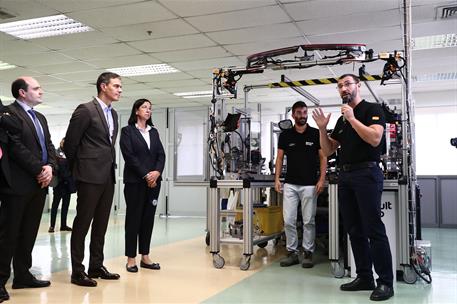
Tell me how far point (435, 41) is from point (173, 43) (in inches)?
148

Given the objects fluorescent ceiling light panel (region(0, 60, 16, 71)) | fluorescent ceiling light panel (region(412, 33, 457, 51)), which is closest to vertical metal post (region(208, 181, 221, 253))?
fluorescent ceiling light panel (region(412, 33, 457, 51))

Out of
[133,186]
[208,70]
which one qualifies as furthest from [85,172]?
[208,70]

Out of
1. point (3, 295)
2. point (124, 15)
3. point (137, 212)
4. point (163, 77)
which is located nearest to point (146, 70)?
point (163, 77)

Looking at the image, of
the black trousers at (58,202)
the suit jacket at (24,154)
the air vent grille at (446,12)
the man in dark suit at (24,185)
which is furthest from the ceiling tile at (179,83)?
the suit jacket at (24,154)

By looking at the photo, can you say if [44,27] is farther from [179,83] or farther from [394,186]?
[394,186]

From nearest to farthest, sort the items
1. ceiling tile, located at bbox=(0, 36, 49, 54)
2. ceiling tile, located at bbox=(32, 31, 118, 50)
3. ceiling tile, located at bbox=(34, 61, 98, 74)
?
ceiling tile, located at bbox=(32, 31, 118, 50) < ceiling tile, located at bbox=(0, 36, 49, 54) < ceiling tile, located at bbox=(34, 61, 98, 74)

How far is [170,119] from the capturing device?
37.8ft

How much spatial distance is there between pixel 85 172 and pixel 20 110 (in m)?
0.65

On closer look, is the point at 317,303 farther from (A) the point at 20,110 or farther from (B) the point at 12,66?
(B) the point at 12,66

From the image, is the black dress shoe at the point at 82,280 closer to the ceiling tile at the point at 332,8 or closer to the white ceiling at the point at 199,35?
the white ceiling at the point at 199,35

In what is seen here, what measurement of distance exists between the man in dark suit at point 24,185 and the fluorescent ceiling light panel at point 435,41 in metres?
5.07

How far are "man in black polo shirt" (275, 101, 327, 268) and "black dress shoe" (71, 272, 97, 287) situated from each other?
1836 mm

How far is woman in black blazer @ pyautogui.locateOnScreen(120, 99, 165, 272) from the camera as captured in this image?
12.5 ft

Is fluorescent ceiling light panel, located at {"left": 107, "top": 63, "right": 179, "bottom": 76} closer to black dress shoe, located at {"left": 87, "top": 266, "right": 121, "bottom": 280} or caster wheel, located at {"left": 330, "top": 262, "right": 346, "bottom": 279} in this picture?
black dress shoe, located at {"left": 87, "top": 266, "right": 121, "bottom": 280}
